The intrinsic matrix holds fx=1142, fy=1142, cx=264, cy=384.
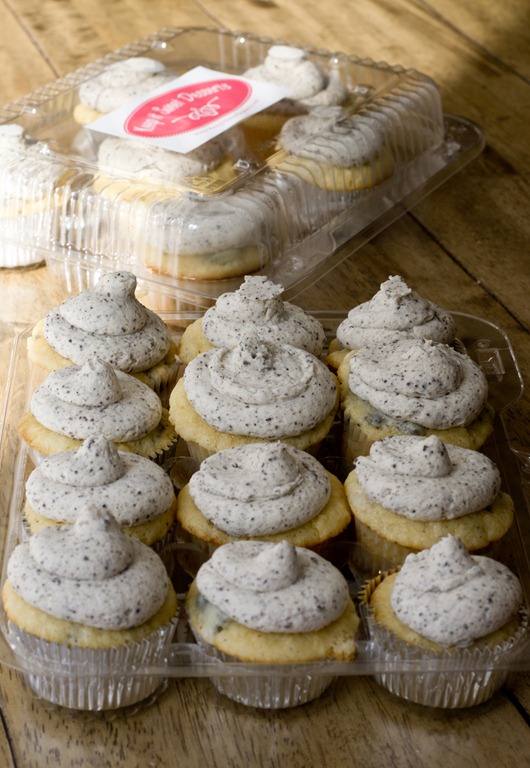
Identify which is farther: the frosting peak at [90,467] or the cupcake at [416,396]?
the cupcake at [416,396]

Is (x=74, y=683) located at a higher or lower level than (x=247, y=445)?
lower

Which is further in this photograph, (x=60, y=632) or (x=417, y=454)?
(x=417, y=454)

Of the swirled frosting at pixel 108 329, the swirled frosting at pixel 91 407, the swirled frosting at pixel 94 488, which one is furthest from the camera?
the swirled frosting at pixel 108 329

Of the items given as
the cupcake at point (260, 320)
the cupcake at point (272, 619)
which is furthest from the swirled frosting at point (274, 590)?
the cupcake at point (260, 320)

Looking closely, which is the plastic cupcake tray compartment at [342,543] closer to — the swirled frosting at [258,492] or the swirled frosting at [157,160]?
the swirled frosting at [258,492]

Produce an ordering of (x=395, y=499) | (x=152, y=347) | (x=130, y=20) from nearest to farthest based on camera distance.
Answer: (x=395, y=499) → (x=152, y=347) → (x=130, y=20)

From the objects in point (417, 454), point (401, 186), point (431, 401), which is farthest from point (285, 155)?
point (417, 454)

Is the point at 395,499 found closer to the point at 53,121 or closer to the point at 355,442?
the point at 355,442
